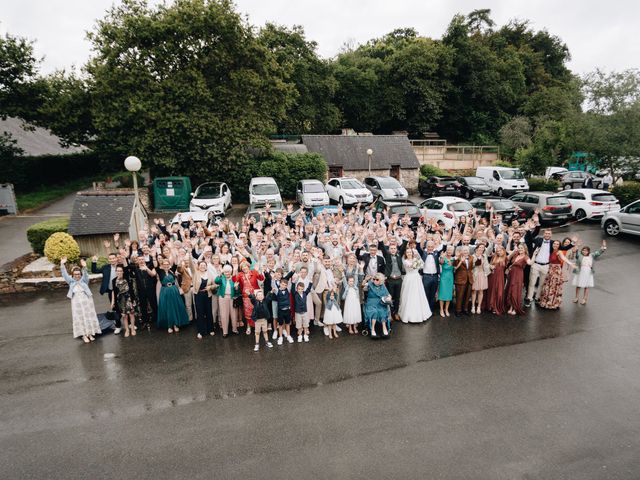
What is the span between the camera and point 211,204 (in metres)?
19.6

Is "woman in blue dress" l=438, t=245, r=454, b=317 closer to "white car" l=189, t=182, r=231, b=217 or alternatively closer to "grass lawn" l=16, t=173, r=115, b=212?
"white car" l=189, t=182, r=231, b=217

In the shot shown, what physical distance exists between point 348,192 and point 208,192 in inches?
298

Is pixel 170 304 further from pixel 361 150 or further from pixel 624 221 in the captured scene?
pixel 361 150

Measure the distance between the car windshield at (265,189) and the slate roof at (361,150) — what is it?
32.1 feet

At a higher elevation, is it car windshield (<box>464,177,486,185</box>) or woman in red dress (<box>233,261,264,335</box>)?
car windshield (<box>464,177,486,185</box>)

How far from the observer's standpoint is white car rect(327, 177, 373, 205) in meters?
21.9

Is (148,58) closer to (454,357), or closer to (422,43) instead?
(454,357)

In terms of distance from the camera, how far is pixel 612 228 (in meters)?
15.8

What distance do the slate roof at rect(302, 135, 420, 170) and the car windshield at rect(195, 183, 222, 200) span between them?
10928 millimetres

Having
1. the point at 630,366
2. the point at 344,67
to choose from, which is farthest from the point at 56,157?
the point at 630,366

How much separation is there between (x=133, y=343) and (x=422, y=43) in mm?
48237

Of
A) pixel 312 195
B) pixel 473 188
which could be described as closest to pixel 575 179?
pixel 473 188

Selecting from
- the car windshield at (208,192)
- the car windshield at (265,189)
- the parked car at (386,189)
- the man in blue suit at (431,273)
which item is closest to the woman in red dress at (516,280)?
the man in blue suit at (431,273)

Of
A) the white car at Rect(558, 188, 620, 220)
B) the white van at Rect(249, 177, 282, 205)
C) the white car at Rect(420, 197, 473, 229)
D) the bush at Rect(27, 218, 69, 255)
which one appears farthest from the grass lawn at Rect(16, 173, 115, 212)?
the white car at Rect(558, 188, 620, 220)
